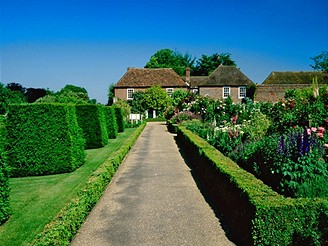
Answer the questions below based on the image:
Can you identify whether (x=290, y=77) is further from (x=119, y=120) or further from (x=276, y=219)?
(x=276, y=219)

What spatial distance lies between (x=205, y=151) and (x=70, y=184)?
4126mm

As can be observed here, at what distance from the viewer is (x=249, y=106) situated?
23.1m

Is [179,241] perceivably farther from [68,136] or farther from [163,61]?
[163,61]

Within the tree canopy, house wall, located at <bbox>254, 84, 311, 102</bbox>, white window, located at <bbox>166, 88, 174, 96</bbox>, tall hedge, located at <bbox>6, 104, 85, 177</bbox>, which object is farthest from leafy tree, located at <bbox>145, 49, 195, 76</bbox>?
tall hedge, located at <bbox>6, 104, 85, 177</bbox>

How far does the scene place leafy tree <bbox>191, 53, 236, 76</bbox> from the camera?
241 ft

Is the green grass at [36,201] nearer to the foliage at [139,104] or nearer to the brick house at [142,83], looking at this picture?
the foliage at [139,104]

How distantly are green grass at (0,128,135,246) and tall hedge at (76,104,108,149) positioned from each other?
5070mm

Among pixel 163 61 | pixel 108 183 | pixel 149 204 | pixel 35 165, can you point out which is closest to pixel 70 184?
pixel 108 183

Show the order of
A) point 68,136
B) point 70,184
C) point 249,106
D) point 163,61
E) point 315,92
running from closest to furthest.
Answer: point 70,184 < point 68,136 < point 315,92 < point 249,106 < point 163,61

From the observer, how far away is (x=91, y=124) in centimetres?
1655

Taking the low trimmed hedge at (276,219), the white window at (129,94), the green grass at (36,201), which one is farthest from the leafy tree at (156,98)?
the low trimmed hedge at (276,219)

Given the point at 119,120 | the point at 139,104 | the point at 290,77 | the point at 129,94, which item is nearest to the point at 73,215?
the point at 119,120

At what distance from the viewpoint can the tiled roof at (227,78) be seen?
160 feet

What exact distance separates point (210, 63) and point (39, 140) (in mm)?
68210
